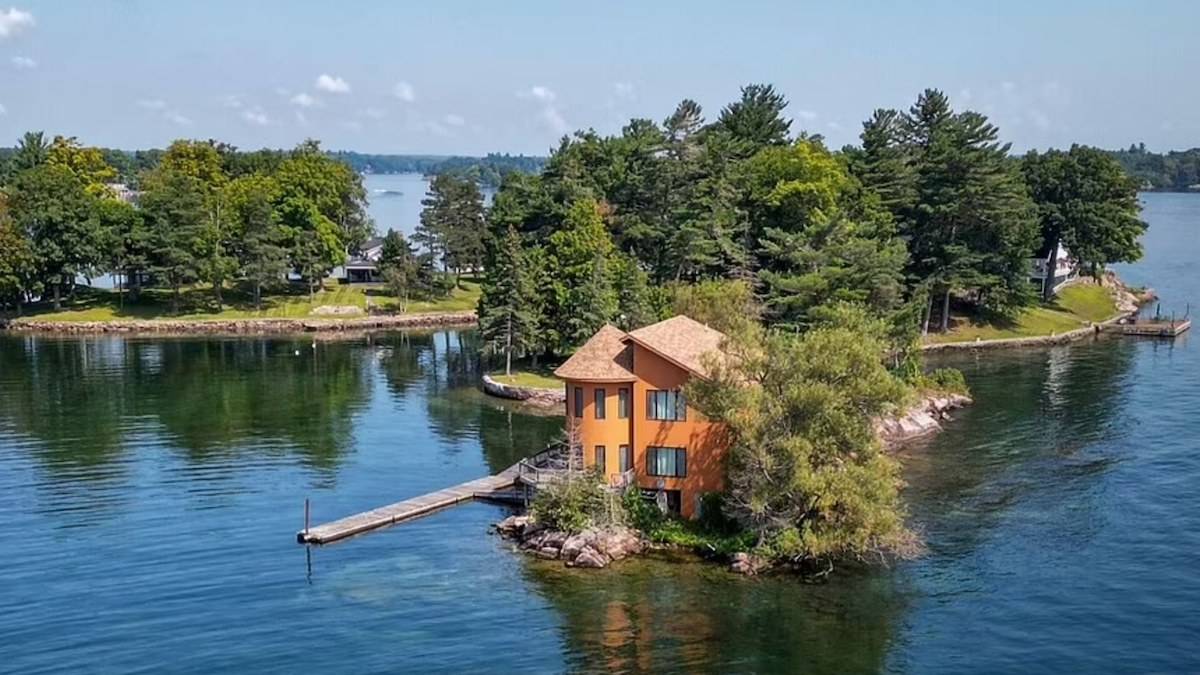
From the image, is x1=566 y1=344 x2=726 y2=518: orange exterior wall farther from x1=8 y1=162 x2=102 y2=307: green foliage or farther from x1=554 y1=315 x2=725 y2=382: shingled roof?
x1=8 y1=162 x2=102 y2=307: green foliage

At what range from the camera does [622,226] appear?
373 ft

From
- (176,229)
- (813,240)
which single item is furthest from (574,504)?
(176,229)

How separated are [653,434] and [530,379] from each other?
38.8 metres

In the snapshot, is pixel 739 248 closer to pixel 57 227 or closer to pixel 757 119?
pixel 757 119

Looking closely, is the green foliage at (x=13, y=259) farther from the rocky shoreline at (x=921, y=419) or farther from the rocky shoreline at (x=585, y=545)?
the rocky shoreline at (x=921, y=419)

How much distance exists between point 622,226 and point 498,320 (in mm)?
23258

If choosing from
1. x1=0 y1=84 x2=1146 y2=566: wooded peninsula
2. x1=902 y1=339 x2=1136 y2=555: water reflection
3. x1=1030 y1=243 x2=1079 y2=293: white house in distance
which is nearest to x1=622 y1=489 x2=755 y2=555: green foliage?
x1=0 y1=84 x2=1146 y2=566: wooded peninsula

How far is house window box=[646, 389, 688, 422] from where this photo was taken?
181 feet

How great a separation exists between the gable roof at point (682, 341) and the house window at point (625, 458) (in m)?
5.30

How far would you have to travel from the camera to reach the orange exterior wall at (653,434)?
180ft

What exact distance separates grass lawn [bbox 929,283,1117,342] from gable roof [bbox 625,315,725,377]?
64788mm

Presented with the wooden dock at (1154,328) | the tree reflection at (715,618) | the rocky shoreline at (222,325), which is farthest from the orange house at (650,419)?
the wooden dock at (1154,328)

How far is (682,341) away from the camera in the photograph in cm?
5662

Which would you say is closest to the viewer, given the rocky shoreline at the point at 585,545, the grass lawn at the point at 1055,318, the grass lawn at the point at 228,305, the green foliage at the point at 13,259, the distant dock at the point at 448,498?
the rocky shoreline at the point at 585,545
